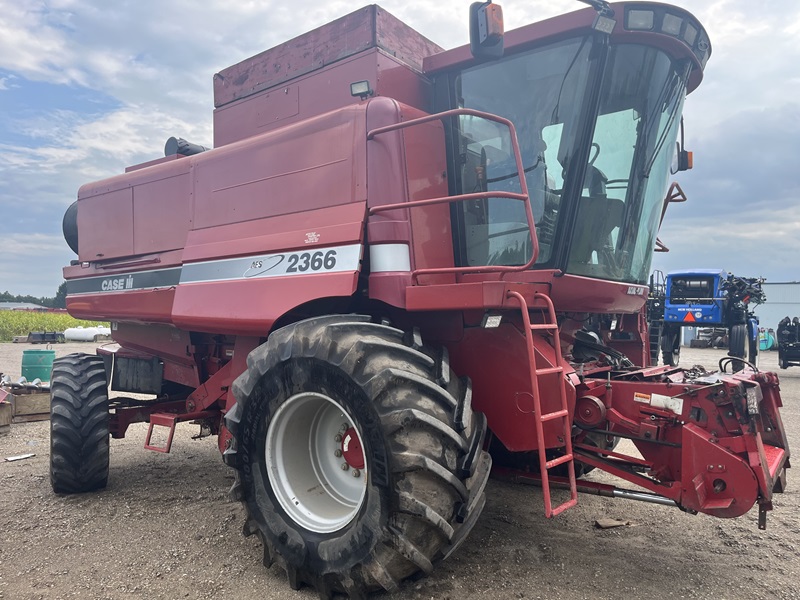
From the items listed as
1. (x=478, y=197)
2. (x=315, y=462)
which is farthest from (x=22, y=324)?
(x=478, y=197)

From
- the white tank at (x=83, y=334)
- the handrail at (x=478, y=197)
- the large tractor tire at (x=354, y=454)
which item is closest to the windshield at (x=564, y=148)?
the handrail at (x=478, y=197)

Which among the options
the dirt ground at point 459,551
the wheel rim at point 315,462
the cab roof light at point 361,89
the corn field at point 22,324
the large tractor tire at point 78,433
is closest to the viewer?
the dirt ground at point 459,551

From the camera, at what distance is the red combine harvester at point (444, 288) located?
3.11 meters

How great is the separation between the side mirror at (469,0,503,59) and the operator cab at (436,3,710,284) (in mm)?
552

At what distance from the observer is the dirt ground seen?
11.0ft

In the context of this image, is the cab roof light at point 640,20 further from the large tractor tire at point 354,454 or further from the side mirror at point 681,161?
the large tractor tire at point 354,454

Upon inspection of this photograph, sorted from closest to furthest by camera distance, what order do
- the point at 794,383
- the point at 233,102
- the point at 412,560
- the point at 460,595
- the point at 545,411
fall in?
1. the point at 412,560
2. the point at 460,595
3. the point at 545,411
4. the point at 233,102
5. the point at 794,383

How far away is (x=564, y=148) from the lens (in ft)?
12.2

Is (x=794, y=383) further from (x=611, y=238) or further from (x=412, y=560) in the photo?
(x=412, y=560)

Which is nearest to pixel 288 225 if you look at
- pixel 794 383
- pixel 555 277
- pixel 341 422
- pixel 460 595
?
pixel 341 422

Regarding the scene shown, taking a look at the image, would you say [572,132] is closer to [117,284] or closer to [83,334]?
[117,284]

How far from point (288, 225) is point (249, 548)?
210cm

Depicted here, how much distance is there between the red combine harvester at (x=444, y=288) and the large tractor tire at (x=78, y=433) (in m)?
1.20

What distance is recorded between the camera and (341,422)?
374 centimetres
